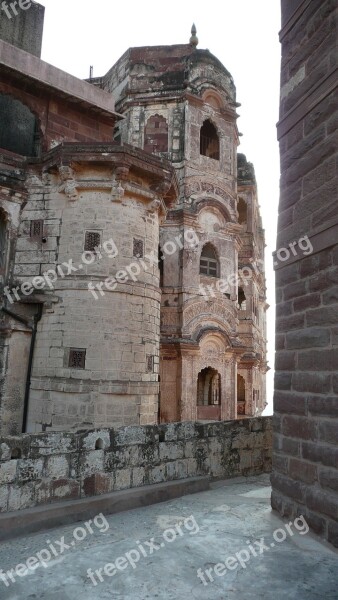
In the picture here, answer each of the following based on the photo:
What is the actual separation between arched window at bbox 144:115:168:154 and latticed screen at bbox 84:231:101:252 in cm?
863

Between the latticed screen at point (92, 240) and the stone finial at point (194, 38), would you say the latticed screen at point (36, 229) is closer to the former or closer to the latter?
the latticed screen at point (92, 240)

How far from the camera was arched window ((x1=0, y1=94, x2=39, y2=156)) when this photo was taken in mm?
11016

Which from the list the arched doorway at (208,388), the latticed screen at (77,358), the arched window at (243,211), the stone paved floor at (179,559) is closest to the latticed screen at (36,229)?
the latticed screen at (77,358)

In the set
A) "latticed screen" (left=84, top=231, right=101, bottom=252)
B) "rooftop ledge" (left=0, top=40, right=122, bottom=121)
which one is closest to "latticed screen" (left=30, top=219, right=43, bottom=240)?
"latticed screen" (left=84, top=231, right=101, bottom=252)

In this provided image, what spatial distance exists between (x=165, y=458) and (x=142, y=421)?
4.29 m

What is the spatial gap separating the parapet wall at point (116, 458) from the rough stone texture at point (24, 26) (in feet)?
37.8

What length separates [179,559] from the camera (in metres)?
3.64

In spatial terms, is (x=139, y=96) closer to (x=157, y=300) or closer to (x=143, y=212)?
(x=143, y=212)

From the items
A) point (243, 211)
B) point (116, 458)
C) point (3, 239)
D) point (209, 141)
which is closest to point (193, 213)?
point (209, 141)

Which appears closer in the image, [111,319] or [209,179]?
[111,319]

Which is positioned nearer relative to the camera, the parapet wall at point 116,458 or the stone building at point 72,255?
the parapet wall at point 116,458

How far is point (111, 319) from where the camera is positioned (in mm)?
9734

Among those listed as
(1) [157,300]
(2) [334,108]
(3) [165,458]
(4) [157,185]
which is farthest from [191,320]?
(2) [334,108]

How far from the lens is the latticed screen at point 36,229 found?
10.2 metres
